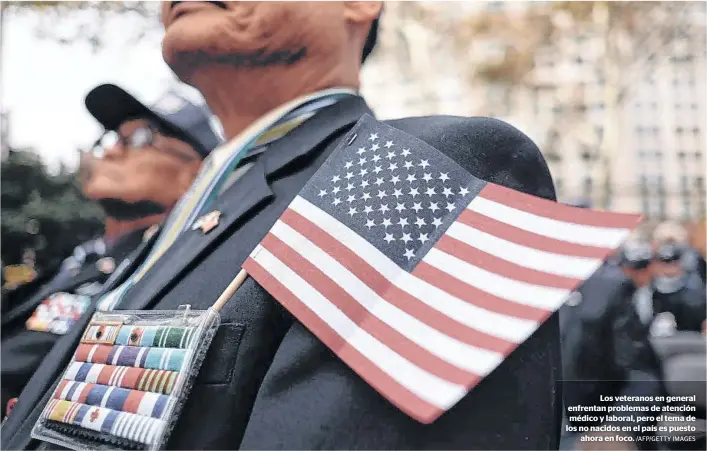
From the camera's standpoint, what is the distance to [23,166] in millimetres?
6938

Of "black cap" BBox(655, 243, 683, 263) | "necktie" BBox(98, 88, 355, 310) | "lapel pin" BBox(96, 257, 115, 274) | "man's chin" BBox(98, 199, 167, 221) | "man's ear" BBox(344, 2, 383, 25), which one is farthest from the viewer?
"black cap" BBox(655, 243, 683, 263)

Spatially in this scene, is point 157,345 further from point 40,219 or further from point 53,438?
A: point 40,219

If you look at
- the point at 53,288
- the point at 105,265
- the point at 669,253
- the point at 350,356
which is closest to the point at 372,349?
the point at 350,356

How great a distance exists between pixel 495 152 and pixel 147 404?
0.72 metres

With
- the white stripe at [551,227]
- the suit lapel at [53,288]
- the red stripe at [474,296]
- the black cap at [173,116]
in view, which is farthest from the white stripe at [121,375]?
the black cap at [173,116]

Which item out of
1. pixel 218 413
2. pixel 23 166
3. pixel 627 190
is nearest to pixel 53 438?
pixel 218 413

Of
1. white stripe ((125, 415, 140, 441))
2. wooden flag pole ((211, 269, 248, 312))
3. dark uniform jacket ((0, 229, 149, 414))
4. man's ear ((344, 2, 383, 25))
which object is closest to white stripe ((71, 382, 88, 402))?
white stripe ((125, 415, 140, 441))

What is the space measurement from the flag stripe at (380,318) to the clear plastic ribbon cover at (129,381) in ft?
0.55

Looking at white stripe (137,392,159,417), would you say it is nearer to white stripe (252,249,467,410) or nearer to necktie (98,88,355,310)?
white stripe (252,249,467,410)

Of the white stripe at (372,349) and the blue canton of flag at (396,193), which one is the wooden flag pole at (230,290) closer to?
the white stripe at (372,349)

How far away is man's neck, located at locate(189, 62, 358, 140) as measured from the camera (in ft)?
4.86

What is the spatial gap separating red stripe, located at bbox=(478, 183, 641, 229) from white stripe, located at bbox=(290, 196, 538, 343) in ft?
0.62

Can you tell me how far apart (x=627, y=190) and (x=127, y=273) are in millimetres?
22350

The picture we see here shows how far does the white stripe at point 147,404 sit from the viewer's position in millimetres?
955
